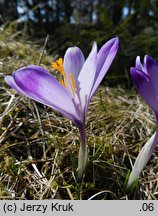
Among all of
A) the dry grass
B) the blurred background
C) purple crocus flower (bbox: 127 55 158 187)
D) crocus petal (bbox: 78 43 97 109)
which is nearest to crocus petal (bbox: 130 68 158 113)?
purple crocus flower (bbox: 127 55 158 187)

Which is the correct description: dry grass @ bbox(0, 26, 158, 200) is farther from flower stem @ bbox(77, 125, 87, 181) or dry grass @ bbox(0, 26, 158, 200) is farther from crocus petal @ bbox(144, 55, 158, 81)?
crocus petal @ bbox(144, 55, 158, 81)

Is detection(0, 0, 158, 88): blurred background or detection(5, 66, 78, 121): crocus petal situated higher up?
detection(5, 66, 78, 121): crocus petal

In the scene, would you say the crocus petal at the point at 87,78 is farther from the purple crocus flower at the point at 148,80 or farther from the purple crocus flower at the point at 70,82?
the purple crocus flower at the point at 148,80

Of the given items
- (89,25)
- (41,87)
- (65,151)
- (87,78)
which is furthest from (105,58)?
(89,25)

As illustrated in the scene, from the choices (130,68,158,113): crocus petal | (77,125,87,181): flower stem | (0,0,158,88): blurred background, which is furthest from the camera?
(0,0,158,88): blurred background

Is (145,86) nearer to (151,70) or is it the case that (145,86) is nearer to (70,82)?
(151,70)
